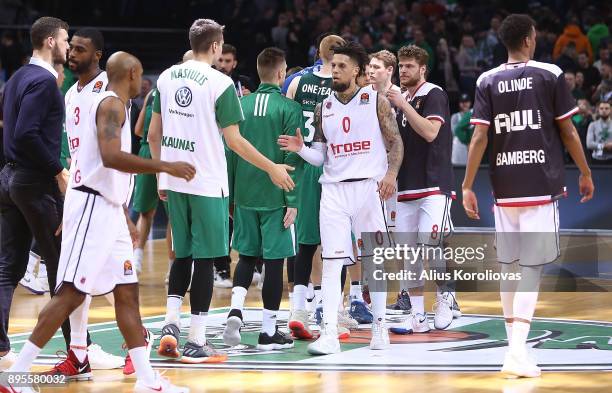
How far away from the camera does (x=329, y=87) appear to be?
8766 mm

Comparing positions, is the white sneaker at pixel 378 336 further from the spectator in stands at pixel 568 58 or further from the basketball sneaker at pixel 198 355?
the spectator in stands at pixel 568 58

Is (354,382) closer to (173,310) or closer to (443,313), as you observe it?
(173,310)

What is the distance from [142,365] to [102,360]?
3.71ft

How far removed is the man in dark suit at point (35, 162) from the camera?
7148 mm

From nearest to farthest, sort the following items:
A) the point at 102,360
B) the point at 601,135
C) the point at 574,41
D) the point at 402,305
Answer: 1. the point at 102,360
2. the point at 402,305
3. the point at 601,135
4. the point at 574,41

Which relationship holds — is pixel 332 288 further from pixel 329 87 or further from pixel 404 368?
pixel 329 87

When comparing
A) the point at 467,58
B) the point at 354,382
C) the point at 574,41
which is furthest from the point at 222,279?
the point at 574,41

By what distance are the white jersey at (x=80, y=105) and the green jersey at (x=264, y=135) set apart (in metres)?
1.23

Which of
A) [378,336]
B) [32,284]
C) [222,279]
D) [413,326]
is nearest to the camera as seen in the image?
[378,336]

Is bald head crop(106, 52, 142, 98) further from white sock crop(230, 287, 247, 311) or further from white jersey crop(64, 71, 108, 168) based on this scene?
white sock crop(230, 287, 247, 311)

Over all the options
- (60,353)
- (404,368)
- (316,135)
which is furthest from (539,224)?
(60,353)

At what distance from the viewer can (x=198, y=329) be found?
743cm

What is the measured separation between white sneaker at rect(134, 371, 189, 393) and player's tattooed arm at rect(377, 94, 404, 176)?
227cm

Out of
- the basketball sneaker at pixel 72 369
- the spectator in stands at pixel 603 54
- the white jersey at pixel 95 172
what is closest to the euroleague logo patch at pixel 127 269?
the white jersey at pixel 95 172
